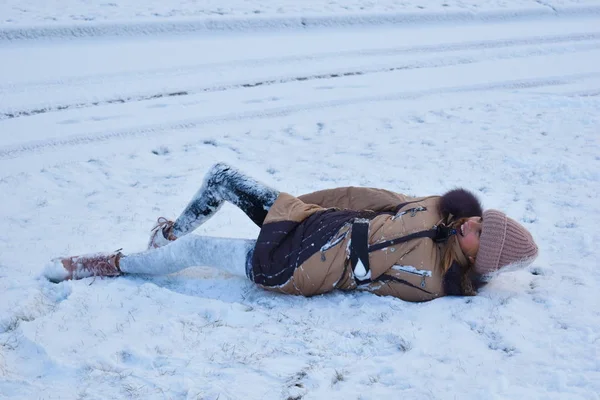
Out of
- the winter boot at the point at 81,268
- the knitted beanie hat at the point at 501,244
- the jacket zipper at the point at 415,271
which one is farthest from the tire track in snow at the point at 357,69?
the knitted beanie hat at the point at 501,244

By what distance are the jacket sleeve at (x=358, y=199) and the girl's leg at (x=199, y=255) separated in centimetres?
60

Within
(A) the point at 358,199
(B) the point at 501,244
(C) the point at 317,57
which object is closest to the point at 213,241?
(A) the point at 358,199

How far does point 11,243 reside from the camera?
4969 mm

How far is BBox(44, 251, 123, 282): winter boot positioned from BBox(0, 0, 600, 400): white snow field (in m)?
0.10

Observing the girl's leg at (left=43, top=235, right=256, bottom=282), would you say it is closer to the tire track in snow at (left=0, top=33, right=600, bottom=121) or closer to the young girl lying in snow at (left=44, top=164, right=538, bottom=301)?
the young girl lying in snow at (left=44, top=164, right=538, bottom=301)

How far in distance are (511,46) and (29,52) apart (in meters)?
6.40

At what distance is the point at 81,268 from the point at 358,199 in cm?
178

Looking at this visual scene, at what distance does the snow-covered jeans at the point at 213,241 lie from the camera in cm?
426

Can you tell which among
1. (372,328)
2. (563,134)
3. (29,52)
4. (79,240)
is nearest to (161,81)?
(29,52)

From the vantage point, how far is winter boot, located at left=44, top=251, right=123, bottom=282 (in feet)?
14.3

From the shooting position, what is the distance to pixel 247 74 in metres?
8.49

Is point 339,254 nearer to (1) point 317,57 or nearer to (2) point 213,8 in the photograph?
(1) point 317,57

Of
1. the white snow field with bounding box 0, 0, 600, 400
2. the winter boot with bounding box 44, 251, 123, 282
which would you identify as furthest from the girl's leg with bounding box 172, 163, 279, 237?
the winter boot with bounding box 44, 251, 123, 282

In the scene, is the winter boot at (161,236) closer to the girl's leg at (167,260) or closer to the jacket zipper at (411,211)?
the girl's leg at (167,260)
